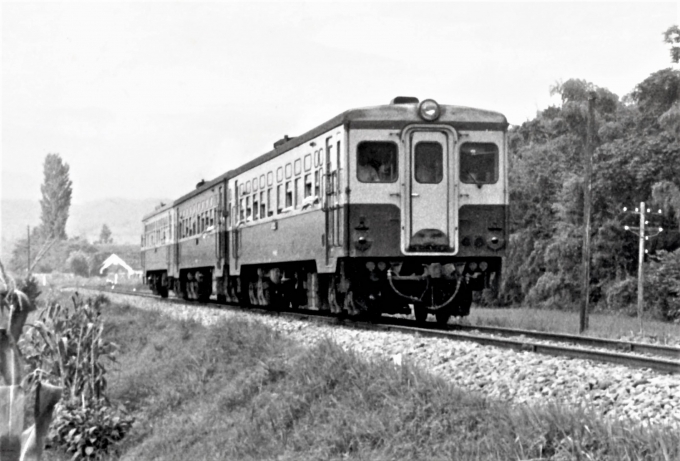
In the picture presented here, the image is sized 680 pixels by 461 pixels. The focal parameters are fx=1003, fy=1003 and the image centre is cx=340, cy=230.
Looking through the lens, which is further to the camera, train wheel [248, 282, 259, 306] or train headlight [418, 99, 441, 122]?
train wheel [248, 282, 259, 306]

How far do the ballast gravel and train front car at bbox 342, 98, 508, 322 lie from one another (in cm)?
244

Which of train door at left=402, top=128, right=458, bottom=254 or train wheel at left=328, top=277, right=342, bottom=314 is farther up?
train door at left=402, top=128, right=458, bottom=254

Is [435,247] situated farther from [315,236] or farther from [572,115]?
[572,115]

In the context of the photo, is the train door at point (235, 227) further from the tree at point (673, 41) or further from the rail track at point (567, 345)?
the tree at point (673, 41)

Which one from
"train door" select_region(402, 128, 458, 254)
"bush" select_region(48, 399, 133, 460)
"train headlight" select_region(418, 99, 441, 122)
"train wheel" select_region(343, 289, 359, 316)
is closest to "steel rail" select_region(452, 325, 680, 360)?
"train door" select_region(402, 128, 458, 254)

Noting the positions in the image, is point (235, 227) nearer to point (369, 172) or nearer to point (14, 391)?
point (369, 172)

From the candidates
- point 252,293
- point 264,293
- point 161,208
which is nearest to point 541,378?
point 264,293

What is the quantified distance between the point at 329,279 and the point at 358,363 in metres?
6.84

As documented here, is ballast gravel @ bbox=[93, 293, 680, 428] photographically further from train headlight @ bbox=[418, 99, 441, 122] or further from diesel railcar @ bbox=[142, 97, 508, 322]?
train headlight @ bbox=[418, 99, 441, 122]

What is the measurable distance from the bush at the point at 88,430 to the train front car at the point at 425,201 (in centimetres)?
378

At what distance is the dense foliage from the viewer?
97.2 feet

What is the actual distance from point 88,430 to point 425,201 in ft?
17.6

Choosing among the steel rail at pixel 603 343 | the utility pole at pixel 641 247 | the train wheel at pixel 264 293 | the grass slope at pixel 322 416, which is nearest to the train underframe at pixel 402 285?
the steel rail at pixel 603 343

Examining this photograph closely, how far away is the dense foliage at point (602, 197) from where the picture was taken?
29625 mm
